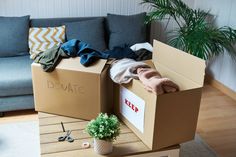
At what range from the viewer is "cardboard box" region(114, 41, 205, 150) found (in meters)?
1.21

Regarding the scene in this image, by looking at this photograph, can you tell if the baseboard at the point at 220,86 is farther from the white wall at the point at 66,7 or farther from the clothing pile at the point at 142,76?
the clothing pile at the point at 142,76

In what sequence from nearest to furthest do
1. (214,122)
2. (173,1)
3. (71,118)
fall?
(71,118) < (214,122) < (173,1)

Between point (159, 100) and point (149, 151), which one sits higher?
point (159, 100)

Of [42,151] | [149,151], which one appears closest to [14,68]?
[42,151]

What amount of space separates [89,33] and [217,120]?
1599 mm

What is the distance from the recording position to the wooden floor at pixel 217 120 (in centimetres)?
227

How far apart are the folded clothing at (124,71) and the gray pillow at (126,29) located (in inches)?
68.6

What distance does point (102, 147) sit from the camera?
1.22m

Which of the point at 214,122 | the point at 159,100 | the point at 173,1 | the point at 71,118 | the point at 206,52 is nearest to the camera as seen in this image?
the point at 159,100

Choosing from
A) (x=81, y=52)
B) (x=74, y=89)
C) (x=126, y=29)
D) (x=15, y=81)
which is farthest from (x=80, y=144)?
(x=126, y=29)

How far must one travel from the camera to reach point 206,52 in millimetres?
2805

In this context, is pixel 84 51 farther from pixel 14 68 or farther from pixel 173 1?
pixel 173 1

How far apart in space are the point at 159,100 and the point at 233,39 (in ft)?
6.87

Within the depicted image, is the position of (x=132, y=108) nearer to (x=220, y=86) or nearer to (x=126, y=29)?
(x=126, y=29)
